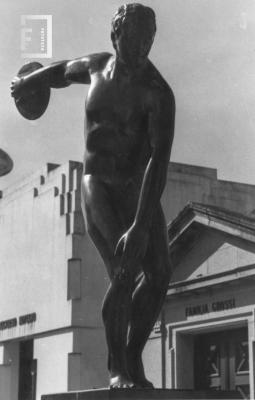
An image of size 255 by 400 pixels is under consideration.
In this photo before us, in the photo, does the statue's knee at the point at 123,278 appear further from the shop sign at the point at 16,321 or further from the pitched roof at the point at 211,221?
the shop sign at the point at 16,321

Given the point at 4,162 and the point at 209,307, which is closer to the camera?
the point at 4,162

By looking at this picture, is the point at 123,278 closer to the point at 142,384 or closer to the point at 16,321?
the point at 142,384

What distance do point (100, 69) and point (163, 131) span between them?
0.58 meters

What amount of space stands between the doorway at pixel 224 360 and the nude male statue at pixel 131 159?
15.4m

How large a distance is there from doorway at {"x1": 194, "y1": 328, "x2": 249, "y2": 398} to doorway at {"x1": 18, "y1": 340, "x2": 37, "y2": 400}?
1053 cm

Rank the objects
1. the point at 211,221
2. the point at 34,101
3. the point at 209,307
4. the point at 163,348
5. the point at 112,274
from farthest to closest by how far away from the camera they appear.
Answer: the point at 163,348 → the point at 209,307 → the point at 211,221 → the point at 34,101 → the point at 112,274

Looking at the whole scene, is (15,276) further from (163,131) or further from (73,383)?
(163,131)

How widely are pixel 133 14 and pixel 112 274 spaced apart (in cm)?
145

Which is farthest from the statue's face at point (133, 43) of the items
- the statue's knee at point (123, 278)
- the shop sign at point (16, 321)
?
the shop sign at point (16, 321)

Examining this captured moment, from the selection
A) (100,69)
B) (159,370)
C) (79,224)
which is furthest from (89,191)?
(79,224)

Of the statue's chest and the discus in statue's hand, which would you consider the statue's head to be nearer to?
the statue's chest

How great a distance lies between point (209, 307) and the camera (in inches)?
847

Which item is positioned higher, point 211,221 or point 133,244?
point 211,221

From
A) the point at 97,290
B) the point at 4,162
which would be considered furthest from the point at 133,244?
the point at 97,290
